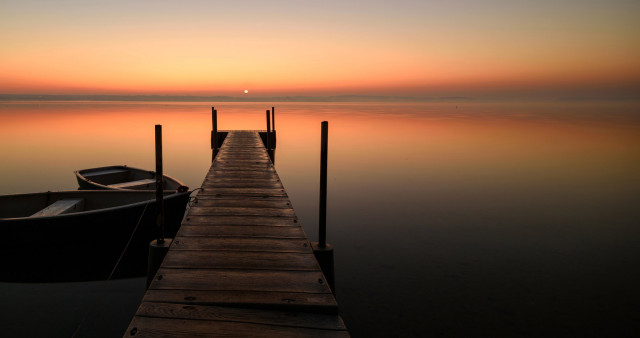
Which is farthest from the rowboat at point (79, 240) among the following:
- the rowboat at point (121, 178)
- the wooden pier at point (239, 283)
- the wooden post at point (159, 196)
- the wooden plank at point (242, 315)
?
the wooden plank at point (242, 315)

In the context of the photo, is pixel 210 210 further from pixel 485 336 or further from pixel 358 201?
pixel 358 201

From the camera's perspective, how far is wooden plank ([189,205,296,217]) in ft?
19.9

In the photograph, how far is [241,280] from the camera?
3.81 meters

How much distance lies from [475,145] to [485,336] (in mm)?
30110

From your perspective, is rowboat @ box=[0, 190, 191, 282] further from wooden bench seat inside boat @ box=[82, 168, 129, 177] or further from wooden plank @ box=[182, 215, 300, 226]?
wooden bench seat inside boat @ box=[82, 168, 129, 177]

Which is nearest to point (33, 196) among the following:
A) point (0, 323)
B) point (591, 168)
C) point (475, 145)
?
point (0, 323)

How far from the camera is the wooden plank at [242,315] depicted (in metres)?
3.13

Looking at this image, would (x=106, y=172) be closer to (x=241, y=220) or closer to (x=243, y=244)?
(x=241, y=220)

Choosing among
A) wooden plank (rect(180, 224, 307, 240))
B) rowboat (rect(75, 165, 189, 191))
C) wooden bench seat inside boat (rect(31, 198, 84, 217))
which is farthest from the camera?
rowboat (rect(75, 165, 189, 191))

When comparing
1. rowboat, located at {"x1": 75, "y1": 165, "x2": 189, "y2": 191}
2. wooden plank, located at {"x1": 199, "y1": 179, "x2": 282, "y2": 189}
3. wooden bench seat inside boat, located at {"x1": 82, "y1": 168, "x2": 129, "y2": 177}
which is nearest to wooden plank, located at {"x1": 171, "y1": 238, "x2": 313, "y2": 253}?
wooden plank, located at {"x1": 199, "y1": 179, "x2": 282, "y2": 189}

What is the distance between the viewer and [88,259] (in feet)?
26.1

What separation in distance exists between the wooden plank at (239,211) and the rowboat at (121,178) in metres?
6.36

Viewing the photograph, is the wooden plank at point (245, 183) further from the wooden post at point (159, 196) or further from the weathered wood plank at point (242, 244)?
the weathered wood plank at point (242, 244)

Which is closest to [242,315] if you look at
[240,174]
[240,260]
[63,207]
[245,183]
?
[240,260]
